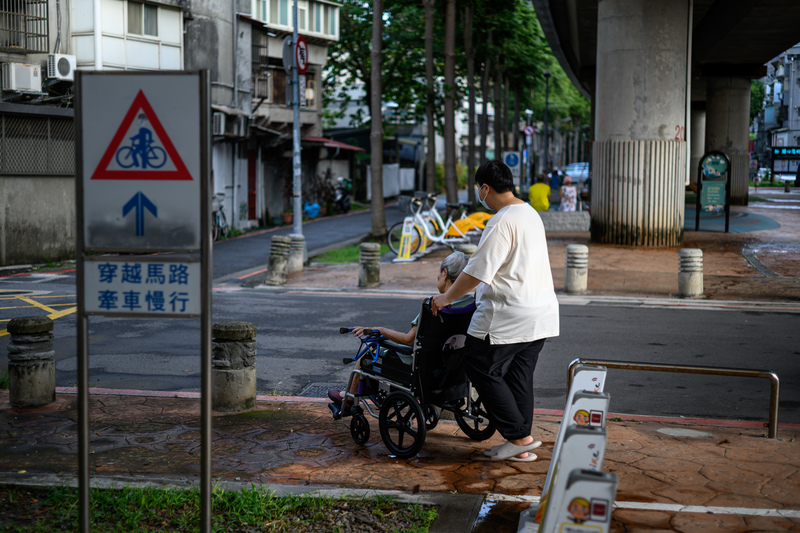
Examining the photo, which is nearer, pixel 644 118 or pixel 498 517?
pixel 498 517

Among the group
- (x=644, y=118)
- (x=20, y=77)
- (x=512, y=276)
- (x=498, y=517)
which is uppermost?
(x=20, y=77)

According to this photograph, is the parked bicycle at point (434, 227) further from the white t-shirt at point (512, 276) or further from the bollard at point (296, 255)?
the white t-shirt at point (512, 276)

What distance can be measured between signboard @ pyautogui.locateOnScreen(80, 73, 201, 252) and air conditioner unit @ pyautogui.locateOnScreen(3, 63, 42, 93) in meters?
18.6

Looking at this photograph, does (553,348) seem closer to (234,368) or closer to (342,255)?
(234,368)

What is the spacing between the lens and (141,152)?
379 centimetres

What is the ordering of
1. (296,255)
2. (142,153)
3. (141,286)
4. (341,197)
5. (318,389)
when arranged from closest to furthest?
(142,153) → (141,286) → (318,389) → (296,255) → (341,197)

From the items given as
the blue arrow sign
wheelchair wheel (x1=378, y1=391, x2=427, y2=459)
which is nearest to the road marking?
wheelchair wheel (x1=378, y1=391, x2=427, y2=459)

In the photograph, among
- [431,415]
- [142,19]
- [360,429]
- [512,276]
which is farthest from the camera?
[142,19]

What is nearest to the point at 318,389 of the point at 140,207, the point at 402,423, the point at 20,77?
the point at 402,423

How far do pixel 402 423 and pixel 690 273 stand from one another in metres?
9.22

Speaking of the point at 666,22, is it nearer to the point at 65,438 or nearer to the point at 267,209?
the point at 65,438

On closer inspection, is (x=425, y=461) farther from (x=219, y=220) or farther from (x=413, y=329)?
(x=219, y=220)

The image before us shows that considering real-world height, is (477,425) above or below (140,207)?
below

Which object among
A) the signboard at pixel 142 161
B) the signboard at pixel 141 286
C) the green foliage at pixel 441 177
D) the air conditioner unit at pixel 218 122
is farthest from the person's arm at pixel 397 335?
the green foliage at pixel 441 177
